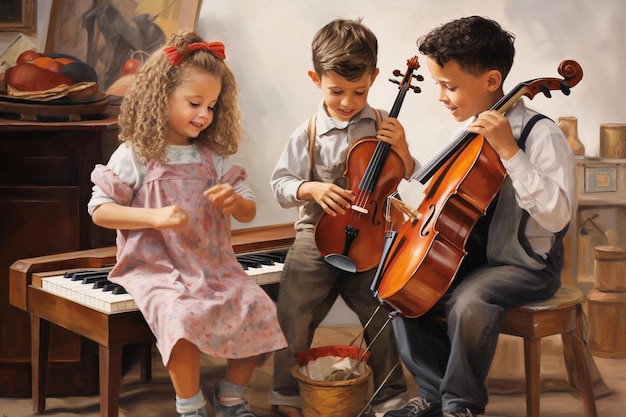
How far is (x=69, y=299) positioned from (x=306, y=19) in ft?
4.17

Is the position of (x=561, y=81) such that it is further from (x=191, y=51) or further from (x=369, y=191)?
(x=191, y=51)

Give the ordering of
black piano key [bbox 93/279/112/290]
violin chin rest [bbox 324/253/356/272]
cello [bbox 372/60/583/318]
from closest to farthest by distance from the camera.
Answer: cello [bbox 372/60/583/318] < black piano key [bbox 93/279/112/290] < violin chin rest [bbox 324/253/356/272]

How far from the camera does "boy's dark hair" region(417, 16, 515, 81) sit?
2.61 metres

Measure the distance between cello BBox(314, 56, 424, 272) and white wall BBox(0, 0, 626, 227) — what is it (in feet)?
0.45

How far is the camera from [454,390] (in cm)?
254

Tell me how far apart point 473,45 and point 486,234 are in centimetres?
60

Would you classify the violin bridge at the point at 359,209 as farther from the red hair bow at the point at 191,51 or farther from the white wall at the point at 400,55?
the red hair bow at the point at 191,51

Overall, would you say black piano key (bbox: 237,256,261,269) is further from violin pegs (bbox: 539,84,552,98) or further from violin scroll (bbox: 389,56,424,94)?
violin pegs (bbox: 539,84,552,98)

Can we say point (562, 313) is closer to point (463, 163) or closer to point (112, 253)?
point (463, 163)

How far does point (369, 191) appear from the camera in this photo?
2648 mm

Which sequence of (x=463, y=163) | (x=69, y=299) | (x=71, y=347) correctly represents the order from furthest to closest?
(x=71, y=347), (x=69, y=299), (x=463, y=163)

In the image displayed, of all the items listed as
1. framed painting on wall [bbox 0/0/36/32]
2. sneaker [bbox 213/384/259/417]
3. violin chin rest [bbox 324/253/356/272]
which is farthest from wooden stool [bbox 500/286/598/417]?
framed painting on wall [bbox 0/0/36/32]

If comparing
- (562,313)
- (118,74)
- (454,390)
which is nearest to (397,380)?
(454,390)

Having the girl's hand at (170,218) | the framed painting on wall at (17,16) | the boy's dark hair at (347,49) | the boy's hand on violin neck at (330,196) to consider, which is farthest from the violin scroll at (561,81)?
the framed painting on wall at (17,16)
